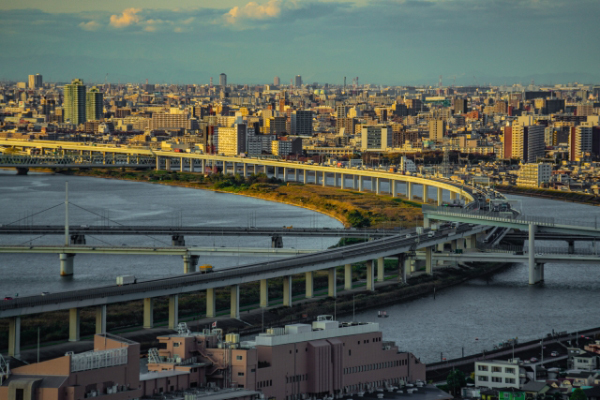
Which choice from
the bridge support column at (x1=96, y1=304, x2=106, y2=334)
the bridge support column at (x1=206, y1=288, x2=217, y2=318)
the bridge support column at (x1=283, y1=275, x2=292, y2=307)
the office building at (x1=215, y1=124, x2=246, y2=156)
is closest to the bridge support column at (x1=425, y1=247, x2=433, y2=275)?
the bridge support column at (x1=283, y1=275, x2=292, y2=307)

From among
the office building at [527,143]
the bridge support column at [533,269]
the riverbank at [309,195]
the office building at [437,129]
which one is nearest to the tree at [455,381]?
the bridge support column at [533,269]

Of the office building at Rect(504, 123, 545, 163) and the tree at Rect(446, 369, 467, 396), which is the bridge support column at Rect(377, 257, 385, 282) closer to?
the tree at Rect(446, 369, 467, 396)

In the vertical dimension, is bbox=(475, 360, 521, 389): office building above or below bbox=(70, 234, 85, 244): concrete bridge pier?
below

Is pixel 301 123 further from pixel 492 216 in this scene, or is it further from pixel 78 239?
pixel 78 239

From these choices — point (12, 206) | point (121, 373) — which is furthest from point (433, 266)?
point (12, 206)

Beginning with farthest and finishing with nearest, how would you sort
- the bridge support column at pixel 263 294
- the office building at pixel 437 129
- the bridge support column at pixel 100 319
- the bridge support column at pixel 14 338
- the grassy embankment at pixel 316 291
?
the office building at pixel 437 129 < the bridge support column at pixel 263 294 < the grassy embankment at pixel 316 291 < the bridge support column at pixel 100 319 < the bridge support column at pixel 14 338

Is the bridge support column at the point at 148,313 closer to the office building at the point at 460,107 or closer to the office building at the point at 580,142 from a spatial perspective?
the office building at the point at 580,142

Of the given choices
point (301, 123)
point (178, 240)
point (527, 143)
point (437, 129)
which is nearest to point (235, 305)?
point (178, 240)
